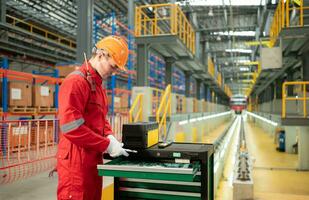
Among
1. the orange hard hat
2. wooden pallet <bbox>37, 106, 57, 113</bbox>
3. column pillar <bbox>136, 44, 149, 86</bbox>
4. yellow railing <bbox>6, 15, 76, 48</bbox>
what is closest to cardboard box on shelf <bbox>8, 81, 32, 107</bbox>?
wooden pallet <bbox>37, 106, 57, 113</bbox>

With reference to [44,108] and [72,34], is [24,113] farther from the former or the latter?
[72,34]

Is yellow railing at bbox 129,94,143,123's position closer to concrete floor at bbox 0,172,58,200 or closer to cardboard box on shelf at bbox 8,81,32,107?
concrete floor at bbox 0,172,58,200

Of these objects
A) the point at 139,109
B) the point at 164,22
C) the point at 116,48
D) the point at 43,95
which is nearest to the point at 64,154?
the point at 116,48

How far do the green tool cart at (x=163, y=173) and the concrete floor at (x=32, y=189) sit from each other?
2.48 m

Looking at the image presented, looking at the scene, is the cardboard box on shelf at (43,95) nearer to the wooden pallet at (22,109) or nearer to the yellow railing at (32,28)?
the wooden pallet at (22,109)

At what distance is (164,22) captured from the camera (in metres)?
17.0

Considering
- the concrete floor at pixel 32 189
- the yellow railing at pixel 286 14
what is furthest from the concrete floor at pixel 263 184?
the yellow railing at pixel 286 14

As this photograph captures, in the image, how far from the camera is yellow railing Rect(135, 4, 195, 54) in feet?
30.9

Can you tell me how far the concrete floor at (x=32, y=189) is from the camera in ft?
15.7

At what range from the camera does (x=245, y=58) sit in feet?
111

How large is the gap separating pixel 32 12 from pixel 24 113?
886 centimetres

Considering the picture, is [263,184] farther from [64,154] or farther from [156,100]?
[64,154]

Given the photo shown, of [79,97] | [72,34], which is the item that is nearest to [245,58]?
[72,34]

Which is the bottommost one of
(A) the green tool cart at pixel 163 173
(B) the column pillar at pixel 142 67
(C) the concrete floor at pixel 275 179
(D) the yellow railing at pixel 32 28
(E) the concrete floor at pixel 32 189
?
(C) the concrete floor at pixel 275 179
